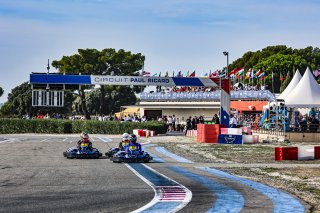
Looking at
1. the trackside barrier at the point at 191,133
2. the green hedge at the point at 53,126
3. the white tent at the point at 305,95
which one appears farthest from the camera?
the green hedge at the point at 53,126

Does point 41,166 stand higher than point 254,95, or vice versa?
point 254,95

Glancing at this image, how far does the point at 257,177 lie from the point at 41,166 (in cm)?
721

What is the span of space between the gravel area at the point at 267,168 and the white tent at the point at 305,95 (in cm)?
839

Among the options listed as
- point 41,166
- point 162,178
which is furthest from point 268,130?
point 162,178

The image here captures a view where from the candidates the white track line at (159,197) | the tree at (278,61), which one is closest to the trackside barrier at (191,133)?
the white track line at (159,197)

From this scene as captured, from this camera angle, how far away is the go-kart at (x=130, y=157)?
75.4 ft

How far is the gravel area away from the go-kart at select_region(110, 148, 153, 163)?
267 centimetres

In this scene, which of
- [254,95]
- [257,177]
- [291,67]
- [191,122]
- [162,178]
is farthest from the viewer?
[291,67]

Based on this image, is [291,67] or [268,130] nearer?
[268,130]

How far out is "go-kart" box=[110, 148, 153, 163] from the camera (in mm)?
22969

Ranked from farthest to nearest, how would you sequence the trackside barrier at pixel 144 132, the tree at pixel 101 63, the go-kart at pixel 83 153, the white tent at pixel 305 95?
the tree at pixel 101 63, the trackside barrier at pixel 144 132, the white tent at pixel 305 95, the go-kart at pixel 83 153

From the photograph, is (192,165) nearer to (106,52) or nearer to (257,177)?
(257,177)

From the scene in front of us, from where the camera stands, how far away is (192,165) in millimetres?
22359

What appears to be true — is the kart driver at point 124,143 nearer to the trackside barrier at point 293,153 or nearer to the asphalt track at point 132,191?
the asphalt track at point 132,191
